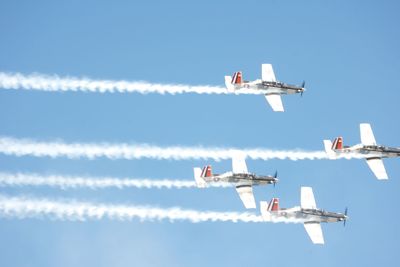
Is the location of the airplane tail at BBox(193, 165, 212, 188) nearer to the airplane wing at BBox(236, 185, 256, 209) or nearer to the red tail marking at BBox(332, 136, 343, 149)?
the airplane wing at BBox(236, 185, 256, 209)

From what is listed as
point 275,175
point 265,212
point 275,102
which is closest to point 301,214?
point 265,212

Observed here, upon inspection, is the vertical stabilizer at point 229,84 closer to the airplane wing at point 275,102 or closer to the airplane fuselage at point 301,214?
the airplane wing at point 275,102

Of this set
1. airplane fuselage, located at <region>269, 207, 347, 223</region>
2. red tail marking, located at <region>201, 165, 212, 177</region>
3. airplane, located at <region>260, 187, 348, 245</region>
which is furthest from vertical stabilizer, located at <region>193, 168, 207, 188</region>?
airplane fuselage, located at <region>269, 207, 347, 223</region>

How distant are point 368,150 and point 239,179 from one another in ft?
47.1

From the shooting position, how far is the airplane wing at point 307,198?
9625 centimetres

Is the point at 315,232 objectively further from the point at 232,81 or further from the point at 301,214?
the point at 232,81

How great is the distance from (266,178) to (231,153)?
4.37 metres

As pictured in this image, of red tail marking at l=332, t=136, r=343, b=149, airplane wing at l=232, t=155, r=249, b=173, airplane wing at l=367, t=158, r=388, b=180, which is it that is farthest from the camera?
airplane wing at l=367, t=158, r=388, b=180

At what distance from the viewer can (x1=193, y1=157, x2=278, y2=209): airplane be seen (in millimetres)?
95812

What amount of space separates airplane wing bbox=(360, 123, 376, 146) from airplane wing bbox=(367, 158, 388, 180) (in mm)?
Answer: 1781

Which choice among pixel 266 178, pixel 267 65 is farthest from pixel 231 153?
pixel 267 65

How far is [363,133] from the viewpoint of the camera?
101 m

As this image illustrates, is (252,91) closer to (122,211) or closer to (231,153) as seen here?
(231,153)

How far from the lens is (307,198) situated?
317 ft
